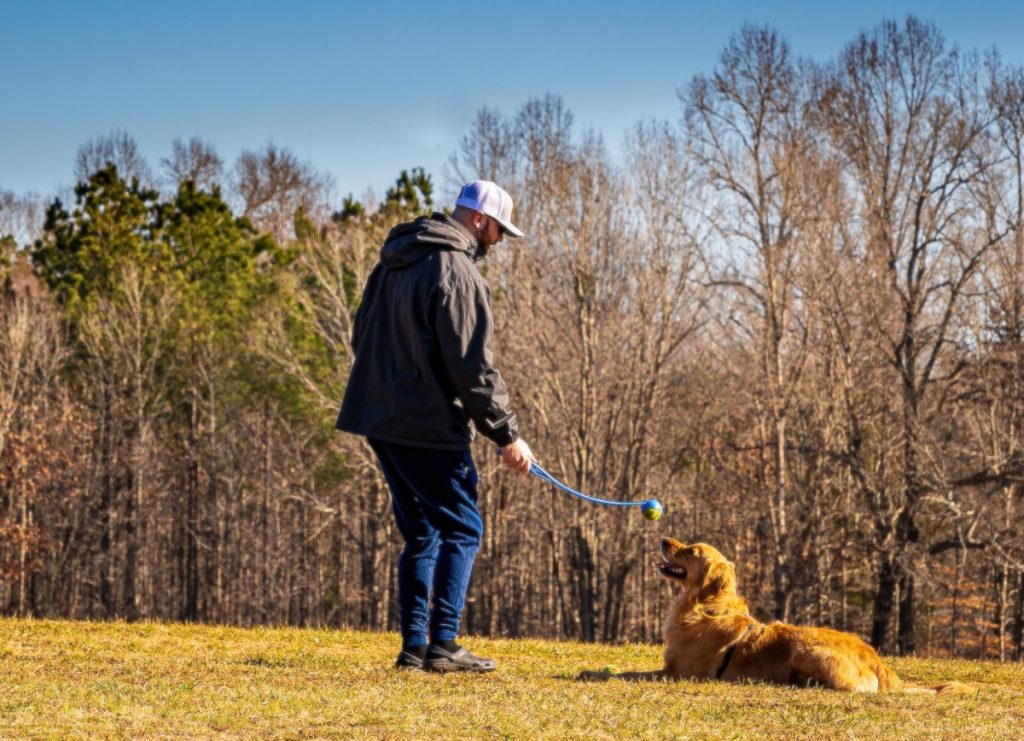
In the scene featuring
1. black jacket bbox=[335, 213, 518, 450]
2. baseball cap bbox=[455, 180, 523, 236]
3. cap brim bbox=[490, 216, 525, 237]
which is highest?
baseball cap bbox=[455, 180, 523, 236]

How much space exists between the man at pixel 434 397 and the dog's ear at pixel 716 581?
5.35 feet

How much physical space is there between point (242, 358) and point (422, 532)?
28.9m

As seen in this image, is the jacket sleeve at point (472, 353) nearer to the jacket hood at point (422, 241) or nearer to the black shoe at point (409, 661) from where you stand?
the jacket hood at point (422, 241)

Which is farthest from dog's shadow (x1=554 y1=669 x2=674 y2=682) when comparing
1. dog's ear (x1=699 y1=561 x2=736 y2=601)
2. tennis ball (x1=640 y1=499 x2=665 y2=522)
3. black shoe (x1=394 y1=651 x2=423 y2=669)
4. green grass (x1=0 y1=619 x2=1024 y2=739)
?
tennis ball (x1=640 y1=499 x2=665 y2=522)

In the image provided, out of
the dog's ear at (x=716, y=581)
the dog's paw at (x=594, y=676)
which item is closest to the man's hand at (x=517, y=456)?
the dog's paw at (x=594, y=676)

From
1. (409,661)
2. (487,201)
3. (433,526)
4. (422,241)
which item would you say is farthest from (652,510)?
(422,241)

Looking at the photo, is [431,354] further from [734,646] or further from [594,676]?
[734,646]

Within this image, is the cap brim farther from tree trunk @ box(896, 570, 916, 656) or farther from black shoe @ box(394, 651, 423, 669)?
tree trunk @ box(896, 570, 916, 656)

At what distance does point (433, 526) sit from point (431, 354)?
2.80 ft

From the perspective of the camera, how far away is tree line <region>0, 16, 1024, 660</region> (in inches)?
982

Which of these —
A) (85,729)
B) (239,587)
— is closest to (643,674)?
(85,729)

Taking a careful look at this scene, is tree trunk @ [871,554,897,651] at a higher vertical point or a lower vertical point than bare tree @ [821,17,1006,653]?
lower

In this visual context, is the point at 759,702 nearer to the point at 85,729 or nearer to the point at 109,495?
the point at 85,729

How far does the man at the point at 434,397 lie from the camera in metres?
5.54
